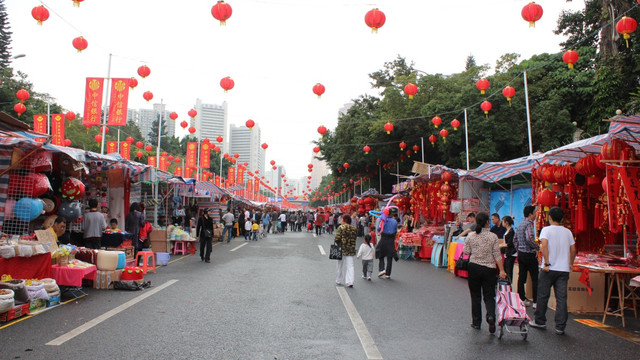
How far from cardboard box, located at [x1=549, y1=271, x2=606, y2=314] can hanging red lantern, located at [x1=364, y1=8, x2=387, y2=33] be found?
6063mm

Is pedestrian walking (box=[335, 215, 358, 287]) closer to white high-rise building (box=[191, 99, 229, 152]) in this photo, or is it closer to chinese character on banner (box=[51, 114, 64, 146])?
chinese character on banner (box=[51, 114, 64, 146])

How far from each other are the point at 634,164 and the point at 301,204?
12697 centimetres

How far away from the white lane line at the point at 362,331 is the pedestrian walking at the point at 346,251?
4.09ft

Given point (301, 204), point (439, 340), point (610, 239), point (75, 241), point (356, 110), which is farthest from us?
point (301, 204)

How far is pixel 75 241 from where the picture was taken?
10.8 meters

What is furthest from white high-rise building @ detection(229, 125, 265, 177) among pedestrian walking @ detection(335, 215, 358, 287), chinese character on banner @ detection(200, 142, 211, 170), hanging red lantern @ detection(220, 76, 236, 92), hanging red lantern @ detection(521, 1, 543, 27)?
hanging red lantern @ detection(521, 1, 543, 27)

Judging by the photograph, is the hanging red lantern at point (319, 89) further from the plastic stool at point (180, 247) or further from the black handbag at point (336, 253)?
the plastic stool at point (180, 247)

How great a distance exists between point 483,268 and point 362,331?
6.32 feet

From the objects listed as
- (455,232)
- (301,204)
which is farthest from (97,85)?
(301,204)

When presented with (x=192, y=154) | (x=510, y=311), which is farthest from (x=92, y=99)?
(x=192, y=154)

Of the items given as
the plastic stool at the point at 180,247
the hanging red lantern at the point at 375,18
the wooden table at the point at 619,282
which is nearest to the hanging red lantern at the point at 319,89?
the hanging red lantern at the point at 375,18

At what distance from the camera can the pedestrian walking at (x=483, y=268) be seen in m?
6.24

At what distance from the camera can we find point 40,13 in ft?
32.3

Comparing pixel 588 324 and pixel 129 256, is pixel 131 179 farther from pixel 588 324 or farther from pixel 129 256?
pixel 588 324
